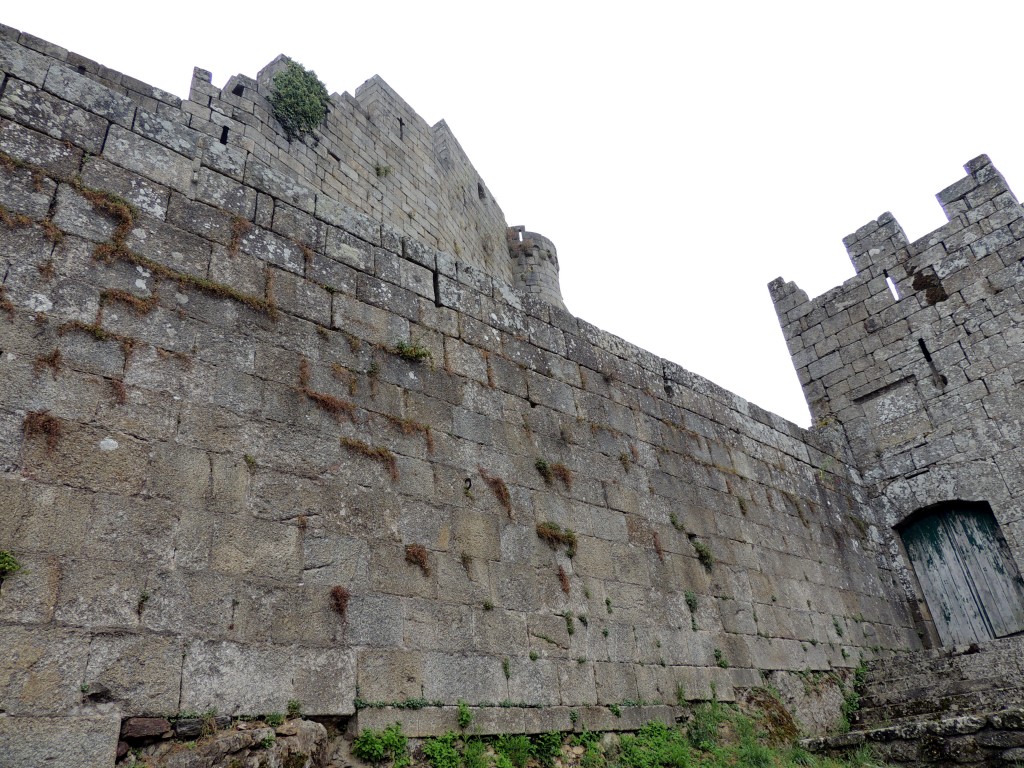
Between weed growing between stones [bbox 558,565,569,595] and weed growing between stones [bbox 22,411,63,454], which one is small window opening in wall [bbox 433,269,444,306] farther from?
weed growing between stones [bbox 22,411,63,454]

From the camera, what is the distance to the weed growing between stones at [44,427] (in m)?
3.71

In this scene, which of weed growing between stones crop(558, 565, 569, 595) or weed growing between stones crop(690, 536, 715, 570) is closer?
weed growing between stones crop(558, 565, 569, 595)

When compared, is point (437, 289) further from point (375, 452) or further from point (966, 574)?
point (966, 574)

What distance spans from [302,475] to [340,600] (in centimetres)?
77

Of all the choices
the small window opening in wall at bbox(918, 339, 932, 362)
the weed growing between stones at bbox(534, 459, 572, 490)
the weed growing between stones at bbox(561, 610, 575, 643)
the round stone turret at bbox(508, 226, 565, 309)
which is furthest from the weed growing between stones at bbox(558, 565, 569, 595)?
the round stone turret at bbox(508, 226, 565, 309)

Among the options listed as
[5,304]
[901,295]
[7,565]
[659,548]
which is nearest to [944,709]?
[659,548]

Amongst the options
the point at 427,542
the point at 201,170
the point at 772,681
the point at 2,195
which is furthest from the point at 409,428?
the point at 772,681

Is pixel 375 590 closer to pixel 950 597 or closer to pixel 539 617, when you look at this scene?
pixel 539 617

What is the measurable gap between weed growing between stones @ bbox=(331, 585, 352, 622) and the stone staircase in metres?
4.50

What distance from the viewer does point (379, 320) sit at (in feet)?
18.5

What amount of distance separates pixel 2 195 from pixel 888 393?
10.5 meters

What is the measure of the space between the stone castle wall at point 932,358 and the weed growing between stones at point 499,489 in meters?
6.75

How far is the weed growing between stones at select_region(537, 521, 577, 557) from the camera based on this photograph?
19.0 ft

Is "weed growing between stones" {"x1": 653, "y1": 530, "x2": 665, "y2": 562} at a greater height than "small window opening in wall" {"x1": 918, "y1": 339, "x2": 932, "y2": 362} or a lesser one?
lesser
